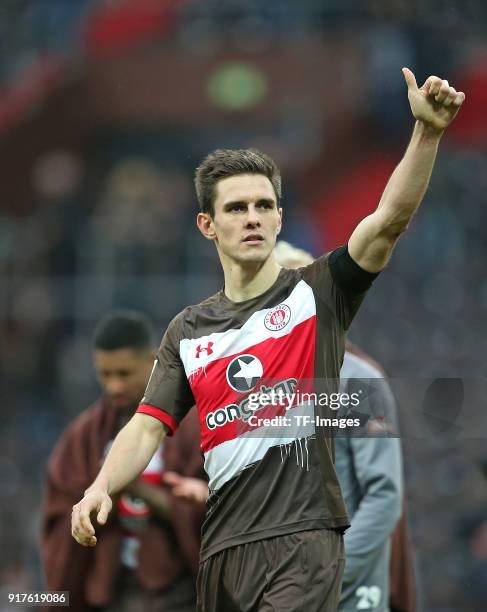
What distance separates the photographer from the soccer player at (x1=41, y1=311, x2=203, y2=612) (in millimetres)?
5098

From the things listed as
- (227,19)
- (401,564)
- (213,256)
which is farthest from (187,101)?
(401,564)

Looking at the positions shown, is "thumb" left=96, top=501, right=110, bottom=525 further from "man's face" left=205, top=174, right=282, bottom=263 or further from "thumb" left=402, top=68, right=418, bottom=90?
"thumb" left=402, top=68, right=418, bottom=90

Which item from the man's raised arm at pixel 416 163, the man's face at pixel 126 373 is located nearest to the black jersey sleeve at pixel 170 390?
the man's raised arm at pixel 416 163

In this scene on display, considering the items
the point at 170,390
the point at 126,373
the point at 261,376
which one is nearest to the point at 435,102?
the point at 261,376

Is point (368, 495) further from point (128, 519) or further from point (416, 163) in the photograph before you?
point (416, 163)

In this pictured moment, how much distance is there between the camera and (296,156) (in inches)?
655

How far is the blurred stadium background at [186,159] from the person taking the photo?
12883 millimetres

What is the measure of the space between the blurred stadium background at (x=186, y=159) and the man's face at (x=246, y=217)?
8174mm

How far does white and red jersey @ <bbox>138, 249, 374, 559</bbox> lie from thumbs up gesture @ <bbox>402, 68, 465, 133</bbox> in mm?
518

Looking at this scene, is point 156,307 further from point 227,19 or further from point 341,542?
point 341,542

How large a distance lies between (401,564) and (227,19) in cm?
1359

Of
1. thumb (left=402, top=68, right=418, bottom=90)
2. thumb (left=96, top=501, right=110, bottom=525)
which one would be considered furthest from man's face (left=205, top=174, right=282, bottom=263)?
thumb (left=96, top=501, right=110, bottom=525)

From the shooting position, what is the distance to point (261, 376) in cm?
342

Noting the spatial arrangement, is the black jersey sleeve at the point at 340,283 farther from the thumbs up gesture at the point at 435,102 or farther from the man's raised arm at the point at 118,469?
the man's raised arm at the point at 118,469
